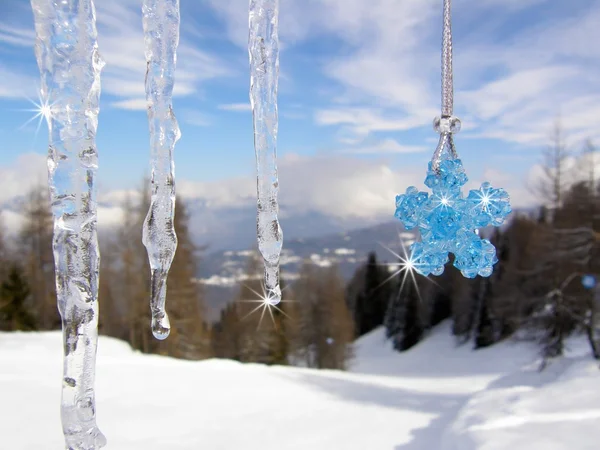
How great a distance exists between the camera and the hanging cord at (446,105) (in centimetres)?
218

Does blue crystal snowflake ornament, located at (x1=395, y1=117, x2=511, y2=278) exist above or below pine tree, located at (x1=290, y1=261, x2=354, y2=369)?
above

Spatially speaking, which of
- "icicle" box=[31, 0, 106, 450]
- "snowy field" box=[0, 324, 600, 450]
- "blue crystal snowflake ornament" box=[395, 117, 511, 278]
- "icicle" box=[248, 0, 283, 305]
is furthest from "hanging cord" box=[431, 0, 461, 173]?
"snowy field" box=[0, 324, 600, 450]

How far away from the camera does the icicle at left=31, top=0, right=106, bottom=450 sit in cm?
162

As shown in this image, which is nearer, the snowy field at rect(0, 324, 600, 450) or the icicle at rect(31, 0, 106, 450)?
the icicle at rect(31, 0, 106, 450)

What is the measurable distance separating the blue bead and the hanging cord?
16 centimetres

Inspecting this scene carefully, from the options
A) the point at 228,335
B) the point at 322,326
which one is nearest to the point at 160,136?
the point at 228,335

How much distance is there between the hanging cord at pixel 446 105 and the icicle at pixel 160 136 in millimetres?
1124

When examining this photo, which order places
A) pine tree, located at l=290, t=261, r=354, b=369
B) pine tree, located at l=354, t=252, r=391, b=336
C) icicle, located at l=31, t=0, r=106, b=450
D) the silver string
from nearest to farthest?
icicle, located at l=31, t=0, r=106, b=450
the silver string
pine tree, located at l=290, t=261, r=354, b=369
pine tree, located at l=354, t=252, r=391, b=336

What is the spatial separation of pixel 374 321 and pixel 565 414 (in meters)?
26.2

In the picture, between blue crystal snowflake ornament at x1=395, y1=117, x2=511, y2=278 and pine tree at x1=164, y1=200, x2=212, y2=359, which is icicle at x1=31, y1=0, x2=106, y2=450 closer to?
blue crystal snowflake ornament at x1=395, y1=117, x2=511, y2=278

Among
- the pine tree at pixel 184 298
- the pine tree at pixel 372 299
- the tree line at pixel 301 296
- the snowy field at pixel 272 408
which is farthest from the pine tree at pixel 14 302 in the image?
the pine tree at pixel 372 299

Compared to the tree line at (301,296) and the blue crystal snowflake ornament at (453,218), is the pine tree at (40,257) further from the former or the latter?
the blue crystal snowflake ornament at (453,218)

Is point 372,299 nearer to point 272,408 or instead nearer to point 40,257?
point 40,257

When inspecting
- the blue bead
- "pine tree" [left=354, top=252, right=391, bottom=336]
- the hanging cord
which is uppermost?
the hanging cord
